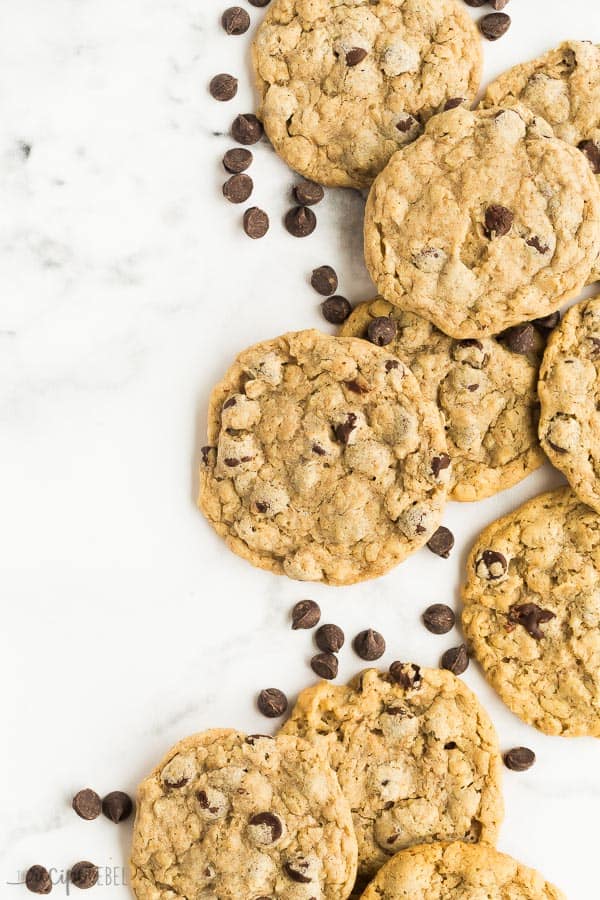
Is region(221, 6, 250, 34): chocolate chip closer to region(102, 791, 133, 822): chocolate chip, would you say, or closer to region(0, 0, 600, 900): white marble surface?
region(0, 0, 600, 900): white marble surface

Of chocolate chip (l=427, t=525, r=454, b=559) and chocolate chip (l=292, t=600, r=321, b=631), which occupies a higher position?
chocolate chip (l=427, t=525, r=454, b=559)

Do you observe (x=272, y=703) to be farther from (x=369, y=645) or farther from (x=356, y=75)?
(x=356, y=75)

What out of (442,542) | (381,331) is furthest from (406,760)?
(381,331)

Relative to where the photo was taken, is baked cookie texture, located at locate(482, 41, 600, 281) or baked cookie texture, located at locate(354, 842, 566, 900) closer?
baked cookie texture, located at locate(354, 842, 566, 900)

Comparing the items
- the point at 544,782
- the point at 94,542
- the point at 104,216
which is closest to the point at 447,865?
the point at 544,782

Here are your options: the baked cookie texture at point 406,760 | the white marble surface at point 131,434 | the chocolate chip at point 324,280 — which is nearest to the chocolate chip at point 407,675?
the baked cookie texture at point 406,760

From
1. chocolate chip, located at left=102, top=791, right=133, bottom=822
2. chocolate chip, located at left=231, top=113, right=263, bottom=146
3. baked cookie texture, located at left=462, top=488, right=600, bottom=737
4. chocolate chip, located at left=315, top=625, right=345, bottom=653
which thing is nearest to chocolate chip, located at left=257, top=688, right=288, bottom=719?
chocolate chip, located at left=315, top=625, right=345, bottom=653
